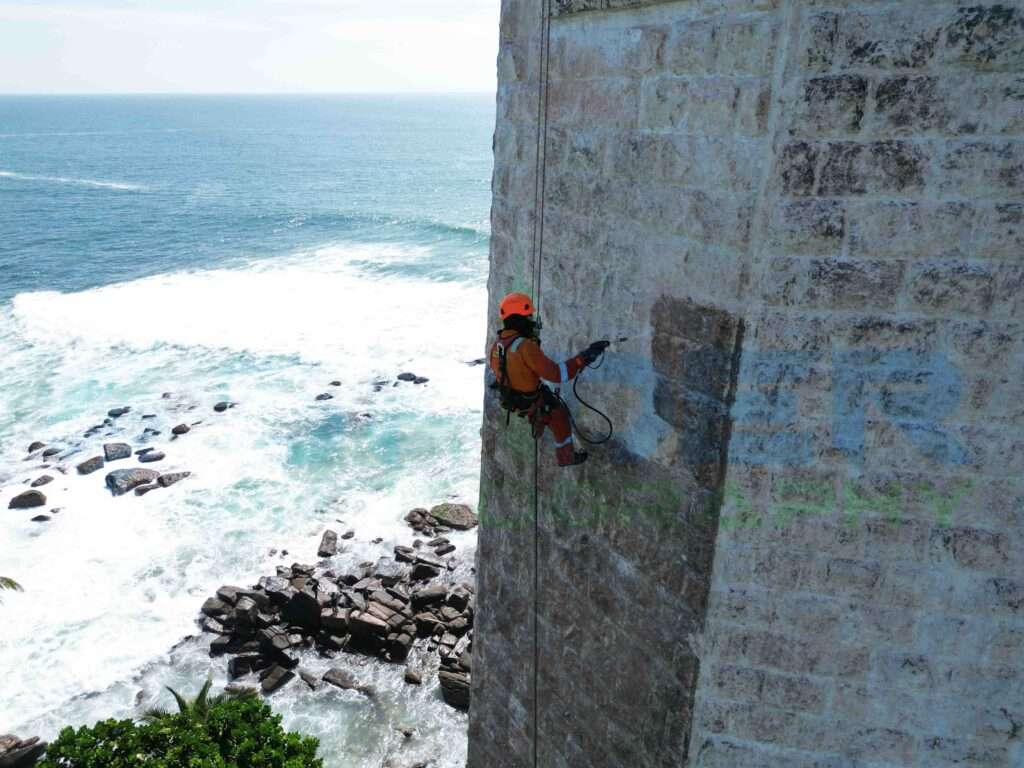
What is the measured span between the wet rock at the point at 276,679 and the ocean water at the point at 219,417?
285 mm

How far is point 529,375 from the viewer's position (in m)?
6.24

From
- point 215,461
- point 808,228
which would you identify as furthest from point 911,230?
point 215,461

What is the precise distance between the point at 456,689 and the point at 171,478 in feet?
44.6

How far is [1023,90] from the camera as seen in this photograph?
3.95m

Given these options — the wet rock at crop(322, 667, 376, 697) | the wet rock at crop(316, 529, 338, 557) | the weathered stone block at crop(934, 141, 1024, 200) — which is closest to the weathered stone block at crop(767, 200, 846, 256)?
the weathered stone block at crop(934, 141, 1024, 200)

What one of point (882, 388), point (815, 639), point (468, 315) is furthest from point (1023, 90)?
point (468, 315)

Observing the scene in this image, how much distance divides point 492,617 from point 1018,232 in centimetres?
596

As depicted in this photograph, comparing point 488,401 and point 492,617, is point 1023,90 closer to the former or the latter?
point 488,401

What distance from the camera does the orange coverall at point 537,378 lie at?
602 cm

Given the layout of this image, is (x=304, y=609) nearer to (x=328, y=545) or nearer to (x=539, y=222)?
(x=328, y=545)

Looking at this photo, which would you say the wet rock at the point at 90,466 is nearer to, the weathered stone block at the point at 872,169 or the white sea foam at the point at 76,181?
the weathered stone block at the point at 872,169

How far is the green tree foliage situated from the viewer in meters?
11.7

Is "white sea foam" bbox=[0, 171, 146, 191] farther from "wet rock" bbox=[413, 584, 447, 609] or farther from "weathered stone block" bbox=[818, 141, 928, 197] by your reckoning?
"weathered stone block" bbox=[818, 141, 928, 197]

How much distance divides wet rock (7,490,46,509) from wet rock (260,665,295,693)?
11.4 m
